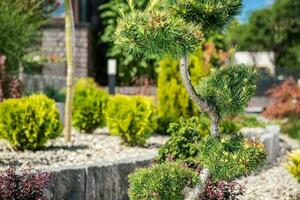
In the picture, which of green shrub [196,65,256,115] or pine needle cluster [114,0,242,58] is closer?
pine needle cluster [114,0,242,58]

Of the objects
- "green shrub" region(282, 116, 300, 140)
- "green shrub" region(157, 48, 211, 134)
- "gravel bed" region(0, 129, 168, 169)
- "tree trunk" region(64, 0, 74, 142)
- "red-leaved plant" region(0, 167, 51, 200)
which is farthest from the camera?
"green shrub" region(282, 116, 300, 140)

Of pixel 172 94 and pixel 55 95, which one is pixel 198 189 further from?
pixel 55 95

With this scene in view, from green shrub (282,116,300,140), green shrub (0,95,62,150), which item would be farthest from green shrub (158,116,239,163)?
green shrub (282,116,300,140)

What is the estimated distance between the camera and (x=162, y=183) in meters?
5.61

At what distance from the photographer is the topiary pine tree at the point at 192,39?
5.22m

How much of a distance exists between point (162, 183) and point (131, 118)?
4466 millimetres

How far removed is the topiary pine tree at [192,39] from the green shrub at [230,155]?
160mm

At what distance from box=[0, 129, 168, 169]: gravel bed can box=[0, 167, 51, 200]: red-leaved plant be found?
159 centimetres

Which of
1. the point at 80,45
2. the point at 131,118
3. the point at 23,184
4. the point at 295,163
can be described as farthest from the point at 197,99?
the point at 80,45

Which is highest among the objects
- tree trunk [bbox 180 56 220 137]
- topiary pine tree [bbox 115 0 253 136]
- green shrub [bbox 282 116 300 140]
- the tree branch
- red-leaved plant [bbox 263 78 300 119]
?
topiary pine tree [bbox 115 0 253 136]

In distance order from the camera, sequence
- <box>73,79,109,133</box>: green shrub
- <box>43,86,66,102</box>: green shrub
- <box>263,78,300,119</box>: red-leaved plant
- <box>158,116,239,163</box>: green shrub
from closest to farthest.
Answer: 1. <box>158,116,239,163</box>: green shrub
2. <box>73,79,109,133</box>: green shrub
3. <box>43,86,66,102</box>: green shrub
4. <box>263,78,300,119</box>: red-leaved plant

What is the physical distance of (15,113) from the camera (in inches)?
352

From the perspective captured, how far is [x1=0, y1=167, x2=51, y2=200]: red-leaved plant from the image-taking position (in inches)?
224

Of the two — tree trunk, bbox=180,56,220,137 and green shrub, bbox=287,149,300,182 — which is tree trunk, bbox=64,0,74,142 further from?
tree trunk, bbox=180,56,220,137
